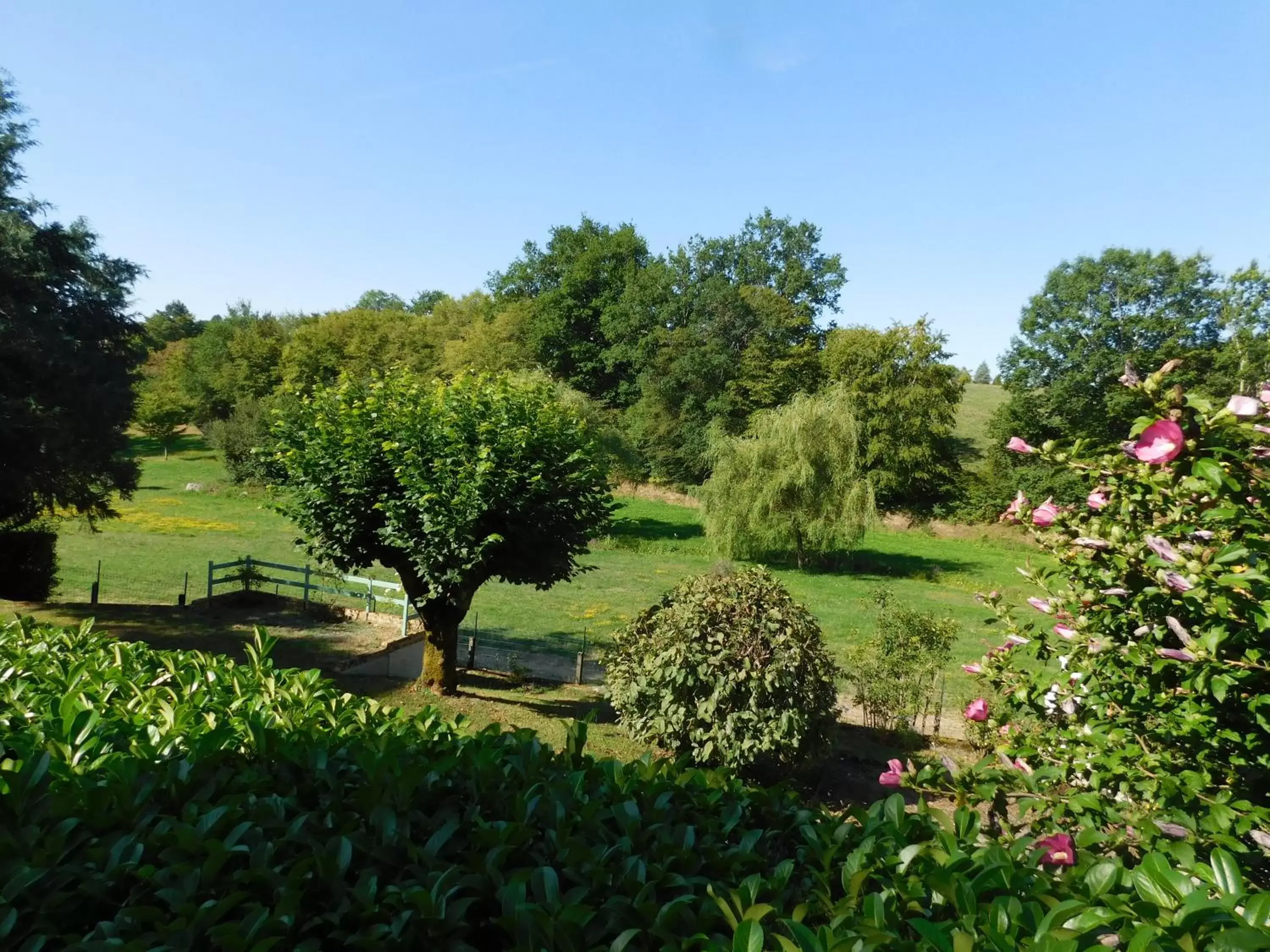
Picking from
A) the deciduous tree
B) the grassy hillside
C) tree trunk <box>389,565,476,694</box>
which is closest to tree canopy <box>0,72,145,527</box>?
tree trunk <box>389,565,476,694</box>

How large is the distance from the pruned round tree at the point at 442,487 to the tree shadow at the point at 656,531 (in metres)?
20.5

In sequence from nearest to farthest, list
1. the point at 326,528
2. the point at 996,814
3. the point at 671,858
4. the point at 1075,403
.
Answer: the point at 671,858 < the point at 996,814 < the point at 326,528 < the point at 1075,403

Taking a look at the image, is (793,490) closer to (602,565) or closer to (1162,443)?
(602,565)

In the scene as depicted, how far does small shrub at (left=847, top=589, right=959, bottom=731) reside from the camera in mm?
11289

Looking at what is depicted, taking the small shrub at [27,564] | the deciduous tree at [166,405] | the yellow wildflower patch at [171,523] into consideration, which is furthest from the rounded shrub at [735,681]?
the deciduous tree at [166,405]

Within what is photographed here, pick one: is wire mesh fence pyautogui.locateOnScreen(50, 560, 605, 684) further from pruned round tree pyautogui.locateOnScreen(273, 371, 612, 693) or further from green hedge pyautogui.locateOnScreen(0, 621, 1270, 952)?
green hedge pyautogui.locateOnScreen(0, 621, 1270, 952)

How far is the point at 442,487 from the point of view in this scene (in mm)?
9859

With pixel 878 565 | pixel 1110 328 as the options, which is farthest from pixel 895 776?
pixel 1110 328

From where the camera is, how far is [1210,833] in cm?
230

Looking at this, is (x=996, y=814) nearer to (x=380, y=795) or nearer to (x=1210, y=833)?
(x=1210, y=833)

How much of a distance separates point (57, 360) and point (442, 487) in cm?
702

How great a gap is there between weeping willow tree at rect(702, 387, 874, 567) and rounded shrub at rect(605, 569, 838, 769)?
20.0 m

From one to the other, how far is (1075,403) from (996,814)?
1652 inches

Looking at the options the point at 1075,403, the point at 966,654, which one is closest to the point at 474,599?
the point at 966,654
